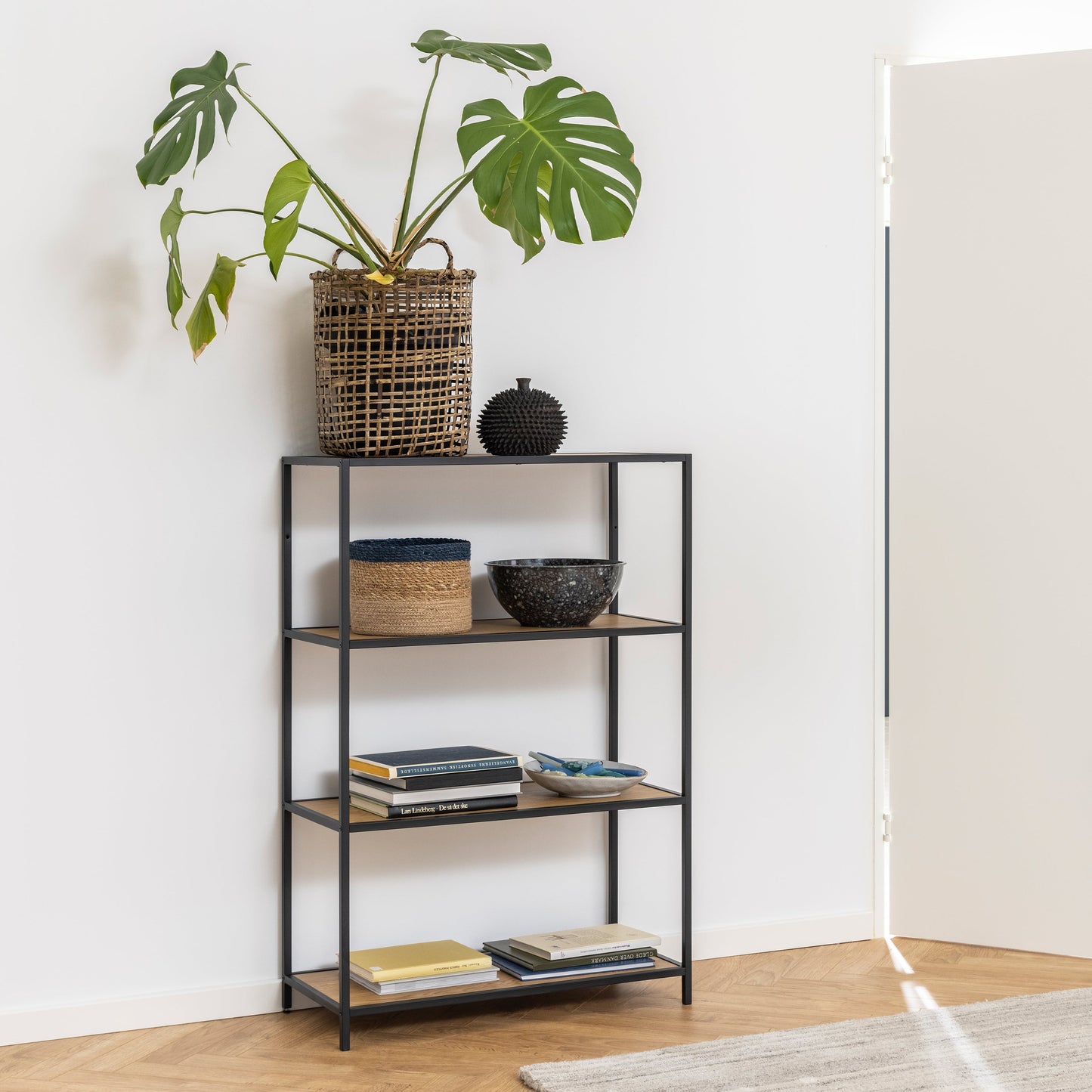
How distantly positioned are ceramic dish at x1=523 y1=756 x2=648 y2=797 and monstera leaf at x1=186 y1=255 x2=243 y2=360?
3.56ft

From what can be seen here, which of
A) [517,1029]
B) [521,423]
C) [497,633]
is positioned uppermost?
[521,423]

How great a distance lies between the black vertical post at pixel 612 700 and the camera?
3191 millimetres

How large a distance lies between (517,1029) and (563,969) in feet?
0.49

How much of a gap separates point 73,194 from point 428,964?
164 cm

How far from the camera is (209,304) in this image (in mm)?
2605

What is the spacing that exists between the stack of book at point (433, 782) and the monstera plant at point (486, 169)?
873 millimetres

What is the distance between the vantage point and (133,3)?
2758 mm

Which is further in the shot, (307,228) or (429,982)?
(429,982)

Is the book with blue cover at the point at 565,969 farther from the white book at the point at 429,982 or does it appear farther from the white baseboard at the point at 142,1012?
the white baseboard at the point at 142,1012

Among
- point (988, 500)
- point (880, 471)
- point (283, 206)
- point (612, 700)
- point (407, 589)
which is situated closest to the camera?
point (283, 206)

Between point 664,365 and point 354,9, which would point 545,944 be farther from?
point 354,9

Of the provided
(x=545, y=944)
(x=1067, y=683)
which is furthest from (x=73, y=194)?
(x=1067, y=683)

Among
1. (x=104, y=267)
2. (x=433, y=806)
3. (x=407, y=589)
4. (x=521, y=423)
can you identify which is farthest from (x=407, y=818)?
(x=104, y=267)

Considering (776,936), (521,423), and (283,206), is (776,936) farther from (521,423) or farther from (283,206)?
(283,206)
